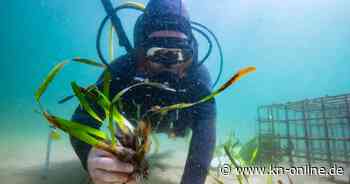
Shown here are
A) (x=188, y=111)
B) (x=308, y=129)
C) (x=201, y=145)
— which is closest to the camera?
(x=201, y=145)

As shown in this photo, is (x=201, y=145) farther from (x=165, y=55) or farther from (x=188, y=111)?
(x=165, y=55)

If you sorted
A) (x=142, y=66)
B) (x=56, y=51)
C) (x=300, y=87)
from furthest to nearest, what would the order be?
(x=300, y=87) → (x=56, y=51) → (x=142, y=66)

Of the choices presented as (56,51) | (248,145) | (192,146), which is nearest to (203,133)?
(192,146)

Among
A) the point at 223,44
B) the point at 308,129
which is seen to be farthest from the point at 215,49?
the point at 308,129

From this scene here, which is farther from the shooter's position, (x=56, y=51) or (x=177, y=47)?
(x=56, y=51)

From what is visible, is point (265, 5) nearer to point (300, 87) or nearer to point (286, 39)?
point (286, 39)

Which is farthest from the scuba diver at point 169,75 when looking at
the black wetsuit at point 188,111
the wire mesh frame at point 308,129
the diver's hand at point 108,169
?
the wire mesh frame at point 308,129

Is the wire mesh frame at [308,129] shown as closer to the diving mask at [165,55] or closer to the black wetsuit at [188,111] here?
the black wetsuit at [188,111]

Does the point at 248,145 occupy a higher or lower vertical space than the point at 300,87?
lower

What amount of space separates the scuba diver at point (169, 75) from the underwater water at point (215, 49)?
1080 centimetres

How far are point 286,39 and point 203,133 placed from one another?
250 feet

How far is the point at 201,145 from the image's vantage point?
3.46 metres

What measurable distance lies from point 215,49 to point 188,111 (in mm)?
66974

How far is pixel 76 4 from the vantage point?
46.3 metres
